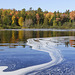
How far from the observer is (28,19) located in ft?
406

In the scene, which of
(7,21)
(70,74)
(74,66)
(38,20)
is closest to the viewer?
(70,74)

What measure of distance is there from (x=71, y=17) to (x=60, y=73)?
125825 millimetres

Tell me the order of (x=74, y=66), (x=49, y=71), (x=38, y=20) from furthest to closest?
(x=38, y=20)
(x=74, y=66)
(x=49, y=71)

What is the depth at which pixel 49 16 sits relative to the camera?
14075 centimetres

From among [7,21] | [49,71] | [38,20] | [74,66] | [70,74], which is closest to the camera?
[70,74]

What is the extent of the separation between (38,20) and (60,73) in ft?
417

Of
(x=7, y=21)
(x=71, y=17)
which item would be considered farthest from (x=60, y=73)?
(x=71, y=17)

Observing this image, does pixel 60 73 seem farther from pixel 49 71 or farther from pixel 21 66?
pixel 21 66

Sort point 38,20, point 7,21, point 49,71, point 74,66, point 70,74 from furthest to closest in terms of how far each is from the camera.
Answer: point 38,20 < point 7,21 < point 74,66 < point 49,71 < point 70,74

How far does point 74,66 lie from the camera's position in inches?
288

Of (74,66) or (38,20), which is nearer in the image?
(74,66)

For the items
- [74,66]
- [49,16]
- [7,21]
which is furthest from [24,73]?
[49,16]

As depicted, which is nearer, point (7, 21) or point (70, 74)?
point (70, 74)

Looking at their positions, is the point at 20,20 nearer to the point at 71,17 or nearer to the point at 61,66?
the point at 71,17
